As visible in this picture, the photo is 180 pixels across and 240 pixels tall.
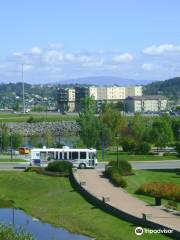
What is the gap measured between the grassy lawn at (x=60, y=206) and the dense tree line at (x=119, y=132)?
27.5 m

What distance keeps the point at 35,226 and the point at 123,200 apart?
20.0 ft

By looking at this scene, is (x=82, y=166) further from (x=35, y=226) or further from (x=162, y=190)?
(x=35, y=226)

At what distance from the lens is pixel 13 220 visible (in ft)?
114

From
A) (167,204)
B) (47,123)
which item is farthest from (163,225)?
(47,123)

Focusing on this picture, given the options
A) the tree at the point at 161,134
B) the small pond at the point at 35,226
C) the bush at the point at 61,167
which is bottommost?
the small pond at the point at 35,226

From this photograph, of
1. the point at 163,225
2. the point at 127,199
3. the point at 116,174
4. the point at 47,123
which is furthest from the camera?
the point at 47,123

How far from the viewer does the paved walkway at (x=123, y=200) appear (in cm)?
3012

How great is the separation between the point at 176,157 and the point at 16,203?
2996 centimetres

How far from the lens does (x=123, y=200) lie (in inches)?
1453

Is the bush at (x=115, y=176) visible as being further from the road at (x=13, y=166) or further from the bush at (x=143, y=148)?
the bush at (x=143, y=148)

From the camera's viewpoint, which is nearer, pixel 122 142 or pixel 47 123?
pixel 122 142

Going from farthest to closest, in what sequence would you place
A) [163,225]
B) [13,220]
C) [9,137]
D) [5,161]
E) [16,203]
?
[9,137] < [5,161] < [16,203] < [13,220] < [163,225]

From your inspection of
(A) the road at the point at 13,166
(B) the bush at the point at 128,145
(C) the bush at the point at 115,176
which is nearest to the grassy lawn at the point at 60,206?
(C) the bush at the point at 115,176

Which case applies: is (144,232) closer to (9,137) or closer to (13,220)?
(13,220)
